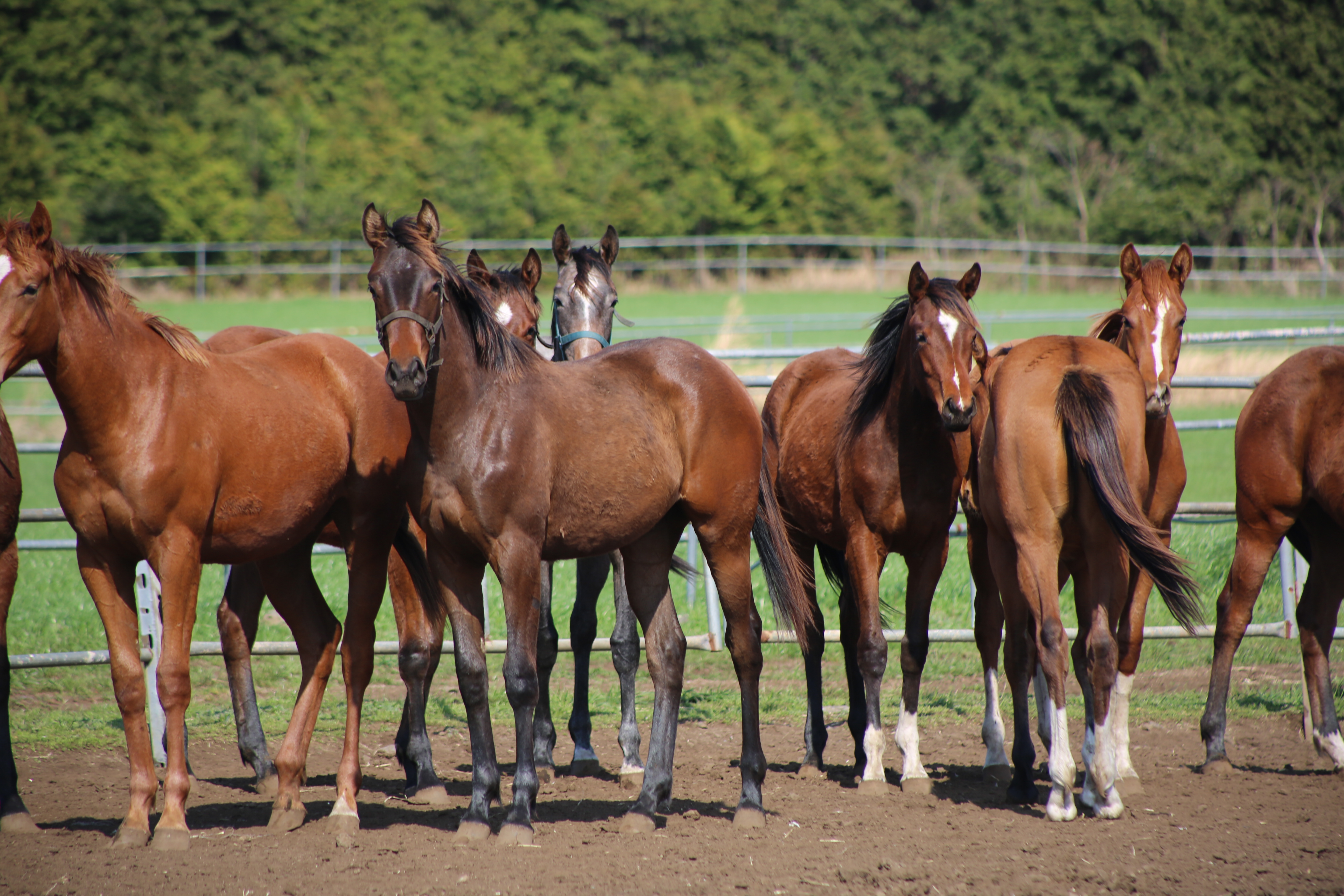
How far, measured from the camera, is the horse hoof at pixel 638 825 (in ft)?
14.5

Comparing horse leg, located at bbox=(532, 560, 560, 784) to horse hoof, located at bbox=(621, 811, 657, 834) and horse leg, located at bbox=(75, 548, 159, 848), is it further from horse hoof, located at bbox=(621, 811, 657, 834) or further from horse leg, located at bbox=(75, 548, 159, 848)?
horse leg, located at bbox=(75, 548, 159, 848)

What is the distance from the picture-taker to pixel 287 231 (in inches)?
1281

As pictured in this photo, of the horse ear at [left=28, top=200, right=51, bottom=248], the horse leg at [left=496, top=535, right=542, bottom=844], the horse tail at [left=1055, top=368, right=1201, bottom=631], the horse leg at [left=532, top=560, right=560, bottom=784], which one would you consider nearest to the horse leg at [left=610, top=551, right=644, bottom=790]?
the horse leg at [left=532, top=560, right=560, bottom=784]

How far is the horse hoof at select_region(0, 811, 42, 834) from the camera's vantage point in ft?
14.3

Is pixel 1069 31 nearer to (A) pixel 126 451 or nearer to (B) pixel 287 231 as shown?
(B) pixel 287 231

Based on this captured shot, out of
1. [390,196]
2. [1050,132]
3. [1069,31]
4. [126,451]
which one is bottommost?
[126,451]

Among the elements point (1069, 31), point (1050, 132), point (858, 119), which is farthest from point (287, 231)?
point (1069, 31)

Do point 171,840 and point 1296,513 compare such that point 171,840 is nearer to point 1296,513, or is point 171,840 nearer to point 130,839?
point 130,839

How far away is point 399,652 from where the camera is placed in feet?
17.4

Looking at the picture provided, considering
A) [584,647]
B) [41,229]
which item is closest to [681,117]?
[584,647]

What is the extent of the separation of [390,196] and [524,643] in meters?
33.0

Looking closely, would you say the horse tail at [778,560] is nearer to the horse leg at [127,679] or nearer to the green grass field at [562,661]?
the green grass field at [562,661]

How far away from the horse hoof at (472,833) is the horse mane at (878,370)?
2420mm

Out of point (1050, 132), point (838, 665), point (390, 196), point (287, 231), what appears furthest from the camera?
point (1050, 132)
